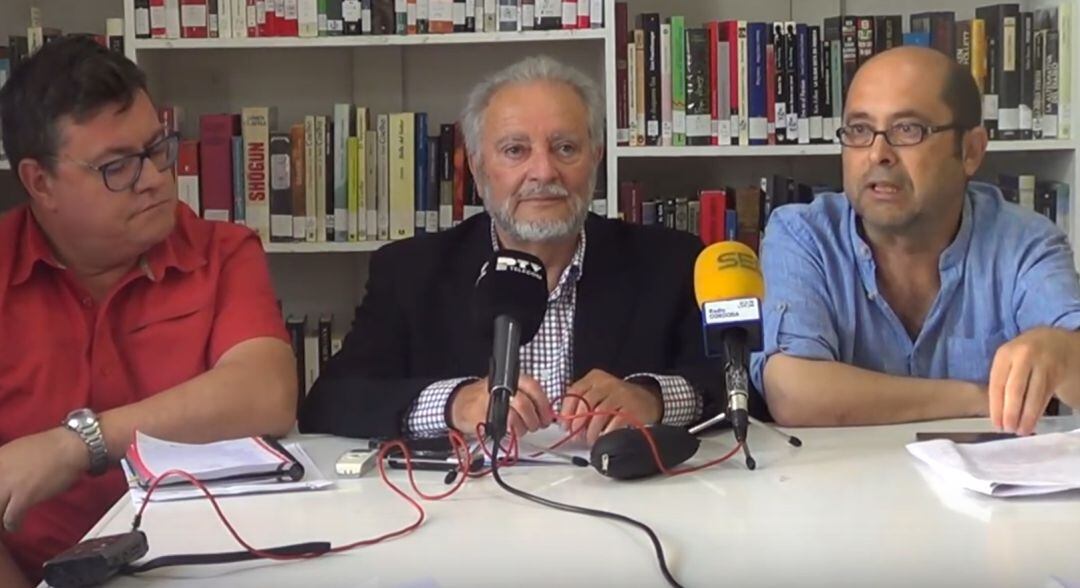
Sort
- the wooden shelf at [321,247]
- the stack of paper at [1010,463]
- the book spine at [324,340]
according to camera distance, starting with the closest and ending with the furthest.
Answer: the stack of paper at [1010,463], the wooden shelf at [321,247], the book spine at [324,340]

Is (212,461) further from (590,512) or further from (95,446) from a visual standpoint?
(590,512)

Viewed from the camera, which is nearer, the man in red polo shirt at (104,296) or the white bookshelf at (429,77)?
the man in red polo shirt at (104,296)

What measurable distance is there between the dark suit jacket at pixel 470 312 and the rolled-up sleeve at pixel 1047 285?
52 cm

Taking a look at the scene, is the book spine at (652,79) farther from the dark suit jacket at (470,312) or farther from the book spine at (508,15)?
the dark suit jacket at (470,312)

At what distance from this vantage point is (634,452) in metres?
1.50

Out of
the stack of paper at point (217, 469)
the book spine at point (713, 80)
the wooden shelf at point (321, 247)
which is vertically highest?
the book spine at point (713, 80)

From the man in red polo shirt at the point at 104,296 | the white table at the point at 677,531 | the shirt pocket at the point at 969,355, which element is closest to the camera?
the white table at the point at 677,531

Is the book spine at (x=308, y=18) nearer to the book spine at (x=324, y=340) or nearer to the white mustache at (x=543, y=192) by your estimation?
the book spine at (x=324, y=340)

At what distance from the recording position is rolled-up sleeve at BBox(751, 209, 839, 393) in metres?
1.95

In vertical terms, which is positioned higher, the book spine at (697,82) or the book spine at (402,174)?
the book spine at (697,82)

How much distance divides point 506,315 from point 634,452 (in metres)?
0.22

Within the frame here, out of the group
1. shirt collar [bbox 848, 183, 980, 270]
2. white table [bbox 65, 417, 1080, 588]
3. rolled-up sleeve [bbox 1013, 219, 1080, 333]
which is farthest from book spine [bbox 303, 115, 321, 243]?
Answer: rolled-up sleeve [bbox 1013, 219, 1080, 333]

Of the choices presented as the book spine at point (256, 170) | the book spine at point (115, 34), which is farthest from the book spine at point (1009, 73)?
the book spine at point (115, 34)

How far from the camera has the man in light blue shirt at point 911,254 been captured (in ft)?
6.66
